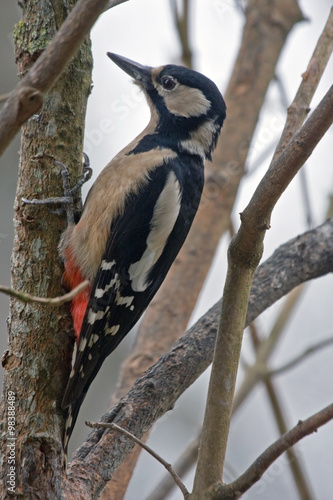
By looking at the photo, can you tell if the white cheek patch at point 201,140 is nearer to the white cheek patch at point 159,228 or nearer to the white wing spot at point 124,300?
the white cheek patch at point 159,228

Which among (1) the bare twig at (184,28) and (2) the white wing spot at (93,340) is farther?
(1) the bare twig at (184,28)

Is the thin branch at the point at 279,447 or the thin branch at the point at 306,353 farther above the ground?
the thin branch at the point at 306,353

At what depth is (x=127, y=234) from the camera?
109 inches

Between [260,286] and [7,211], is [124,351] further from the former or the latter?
[260,286]

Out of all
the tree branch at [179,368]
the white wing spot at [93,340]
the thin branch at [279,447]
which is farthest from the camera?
the white wing spot at [93,340]

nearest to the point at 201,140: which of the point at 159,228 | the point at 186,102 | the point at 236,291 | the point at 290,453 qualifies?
the point at 186,102

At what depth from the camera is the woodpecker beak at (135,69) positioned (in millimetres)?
3287

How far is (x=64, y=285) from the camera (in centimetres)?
234

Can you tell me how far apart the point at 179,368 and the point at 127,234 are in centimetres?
62

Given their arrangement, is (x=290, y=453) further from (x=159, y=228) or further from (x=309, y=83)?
(x=309, y=83)

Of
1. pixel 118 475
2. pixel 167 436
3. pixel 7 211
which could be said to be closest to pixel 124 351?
pixel 167 436

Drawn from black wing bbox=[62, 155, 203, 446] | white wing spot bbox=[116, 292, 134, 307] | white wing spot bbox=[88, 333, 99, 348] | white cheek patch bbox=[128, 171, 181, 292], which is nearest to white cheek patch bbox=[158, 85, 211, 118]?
black wing bbox=[62, 155, 203, 446]

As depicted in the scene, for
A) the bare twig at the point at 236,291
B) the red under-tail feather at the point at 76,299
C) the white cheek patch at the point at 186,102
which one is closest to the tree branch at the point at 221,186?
the white cheek patch at the point at 186,102

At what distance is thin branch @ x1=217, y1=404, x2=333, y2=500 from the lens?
5.08 feet
